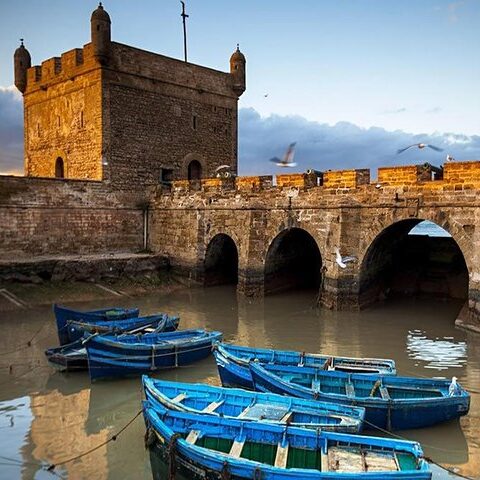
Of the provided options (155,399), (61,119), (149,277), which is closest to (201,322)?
(149,277)

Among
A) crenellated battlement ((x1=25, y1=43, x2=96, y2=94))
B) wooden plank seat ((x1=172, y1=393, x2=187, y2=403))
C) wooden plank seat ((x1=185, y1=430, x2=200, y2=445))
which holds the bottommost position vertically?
wooden plank seat ((x1=185, y1=430, x2=200, y2=445))

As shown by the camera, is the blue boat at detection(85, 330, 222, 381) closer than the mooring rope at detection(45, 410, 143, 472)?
No

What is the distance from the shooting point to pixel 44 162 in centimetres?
2522

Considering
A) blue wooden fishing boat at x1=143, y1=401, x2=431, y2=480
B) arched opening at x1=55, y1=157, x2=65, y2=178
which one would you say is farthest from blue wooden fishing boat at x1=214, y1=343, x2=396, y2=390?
arched opening at x1=55, y1=157, x2=65, y2=178

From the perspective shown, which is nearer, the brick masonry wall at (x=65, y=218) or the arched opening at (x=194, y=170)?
the brick masonry wall at (x=65, y=218)

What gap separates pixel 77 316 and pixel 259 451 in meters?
7.16

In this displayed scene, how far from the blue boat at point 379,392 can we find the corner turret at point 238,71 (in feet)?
64.3

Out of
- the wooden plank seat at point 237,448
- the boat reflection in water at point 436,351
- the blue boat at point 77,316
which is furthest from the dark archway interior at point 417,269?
the wooden plank seat at point 237,448

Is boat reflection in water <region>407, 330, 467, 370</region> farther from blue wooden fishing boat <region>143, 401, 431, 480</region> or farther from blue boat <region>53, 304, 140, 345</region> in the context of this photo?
blue boat <region>53, 304, 140, 345</region>

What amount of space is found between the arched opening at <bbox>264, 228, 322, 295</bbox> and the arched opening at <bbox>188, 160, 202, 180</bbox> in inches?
303

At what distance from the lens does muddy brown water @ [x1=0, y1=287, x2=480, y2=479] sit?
283 inches

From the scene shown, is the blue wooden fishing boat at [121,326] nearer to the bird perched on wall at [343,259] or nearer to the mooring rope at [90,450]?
the mooring rope at [90,450]

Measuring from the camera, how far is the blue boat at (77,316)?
1188cm

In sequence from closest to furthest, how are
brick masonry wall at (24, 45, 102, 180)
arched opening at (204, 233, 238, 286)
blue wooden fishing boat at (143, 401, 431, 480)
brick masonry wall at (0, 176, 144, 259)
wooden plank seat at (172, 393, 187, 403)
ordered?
blue wooden fishing boat at (143, 401, 431, 480)
wooden plank seat at (172, 393, 187, 403)
brick masonry wall at (0, 176, 144, 259)
arched opening at (204, 233, 238, 286)
brick masonry wall at (24, 45, 102, 180)
